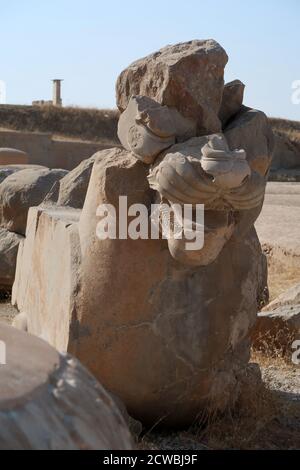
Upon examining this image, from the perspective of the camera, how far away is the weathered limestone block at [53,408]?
1.60 meters

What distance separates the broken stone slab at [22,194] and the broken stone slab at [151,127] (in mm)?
3535

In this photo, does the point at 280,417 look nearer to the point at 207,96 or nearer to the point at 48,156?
the point at 207,96

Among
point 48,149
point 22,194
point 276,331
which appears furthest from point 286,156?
point 276,331

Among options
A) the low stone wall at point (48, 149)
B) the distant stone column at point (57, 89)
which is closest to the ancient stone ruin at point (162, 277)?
the low stone wall at point (48, 149)

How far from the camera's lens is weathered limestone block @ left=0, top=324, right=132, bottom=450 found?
1596 millimetres

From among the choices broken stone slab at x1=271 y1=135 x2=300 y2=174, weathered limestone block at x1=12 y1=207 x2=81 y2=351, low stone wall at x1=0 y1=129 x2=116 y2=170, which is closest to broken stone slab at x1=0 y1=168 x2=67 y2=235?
weathered limestone block at x1=12 y1=207 x2=81 y2=351

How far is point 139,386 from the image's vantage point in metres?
3.57

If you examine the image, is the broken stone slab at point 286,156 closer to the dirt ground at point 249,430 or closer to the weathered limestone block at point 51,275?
the weathered limestone block at point 51,275

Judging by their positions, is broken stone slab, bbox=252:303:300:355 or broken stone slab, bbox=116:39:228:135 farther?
broken stone slab, bbox=252:303:300:355

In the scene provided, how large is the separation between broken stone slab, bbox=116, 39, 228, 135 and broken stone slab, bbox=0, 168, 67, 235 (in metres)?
3.50

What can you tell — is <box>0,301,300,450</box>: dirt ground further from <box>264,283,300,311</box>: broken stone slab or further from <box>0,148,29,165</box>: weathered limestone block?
<box>0,148,29,165</box>: weathered limestone block
